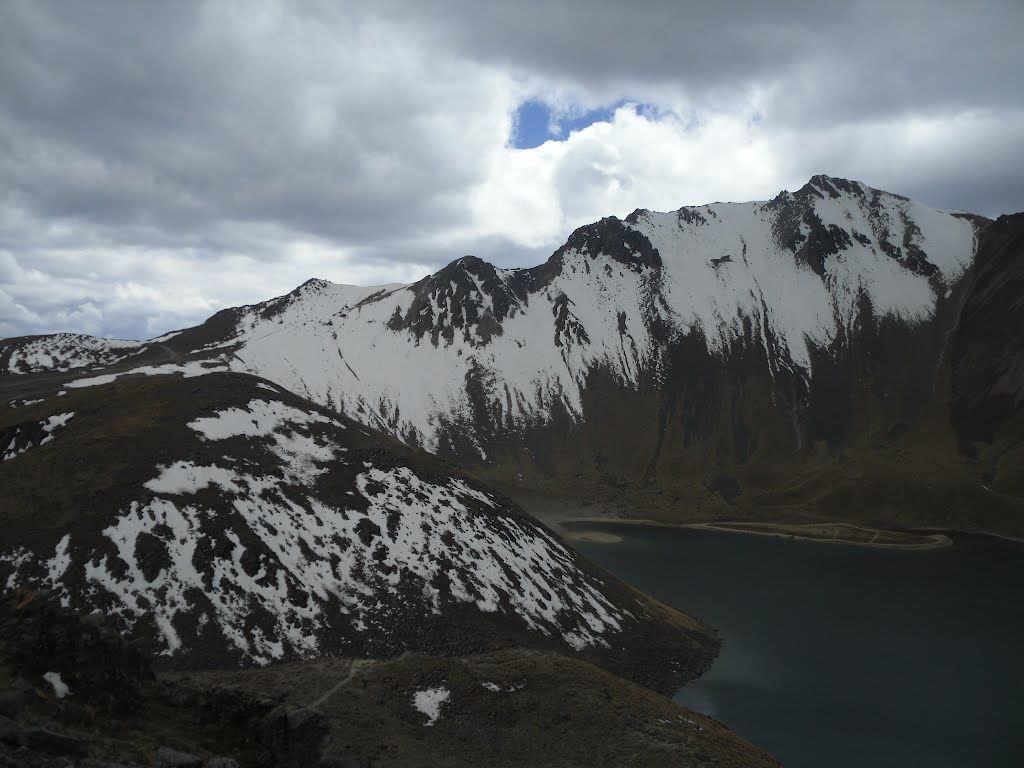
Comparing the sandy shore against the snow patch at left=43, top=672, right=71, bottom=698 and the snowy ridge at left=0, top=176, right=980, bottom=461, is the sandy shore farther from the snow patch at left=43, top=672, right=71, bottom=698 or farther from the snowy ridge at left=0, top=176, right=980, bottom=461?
the snow patch at left=43, top=672, right=71, bottom=698

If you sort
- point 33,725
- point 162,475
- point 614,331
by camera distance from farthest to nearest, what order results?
point 614,331, point 162,475, point 33,725

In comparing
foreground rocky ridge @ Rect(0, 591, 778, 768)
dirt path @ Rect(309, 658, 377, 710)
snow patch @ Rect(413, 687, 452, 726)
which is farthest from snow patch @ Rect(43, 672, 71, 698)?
snow patch @ Rect(413, 687, 452, 726)

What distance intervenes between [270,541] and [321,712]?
25.4 m

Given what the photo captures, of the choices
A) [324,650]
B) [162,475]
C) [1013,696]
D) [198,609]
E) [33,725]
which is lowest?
[1013,696]

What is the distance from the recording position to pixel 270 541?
51.4m

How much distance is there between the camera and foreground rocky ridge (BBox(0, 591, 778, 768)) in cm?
1864

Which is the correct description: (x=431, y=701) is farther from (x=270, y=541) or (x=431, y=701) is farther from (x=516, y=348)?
(x=516, y=348)

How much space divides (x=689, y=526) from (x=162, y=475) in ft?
350

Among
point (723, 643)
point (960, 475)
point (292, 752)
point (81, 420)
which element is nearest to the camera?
point (292, 752)

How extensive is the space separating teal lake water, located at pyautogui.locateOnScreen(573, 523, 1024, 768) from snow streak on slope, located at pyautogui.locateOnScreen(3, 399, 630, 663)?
587 inches

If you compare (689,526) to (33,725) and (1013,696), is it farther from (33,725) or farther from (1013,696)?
(33,725)

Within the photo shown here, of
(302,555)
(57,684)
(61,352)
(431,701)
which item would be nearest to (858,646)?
(431,701)

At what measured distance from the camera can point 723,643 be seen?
67.5 m

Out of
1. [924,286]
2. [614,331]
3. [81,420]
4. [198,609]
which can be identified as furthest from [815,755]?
[924,286]
